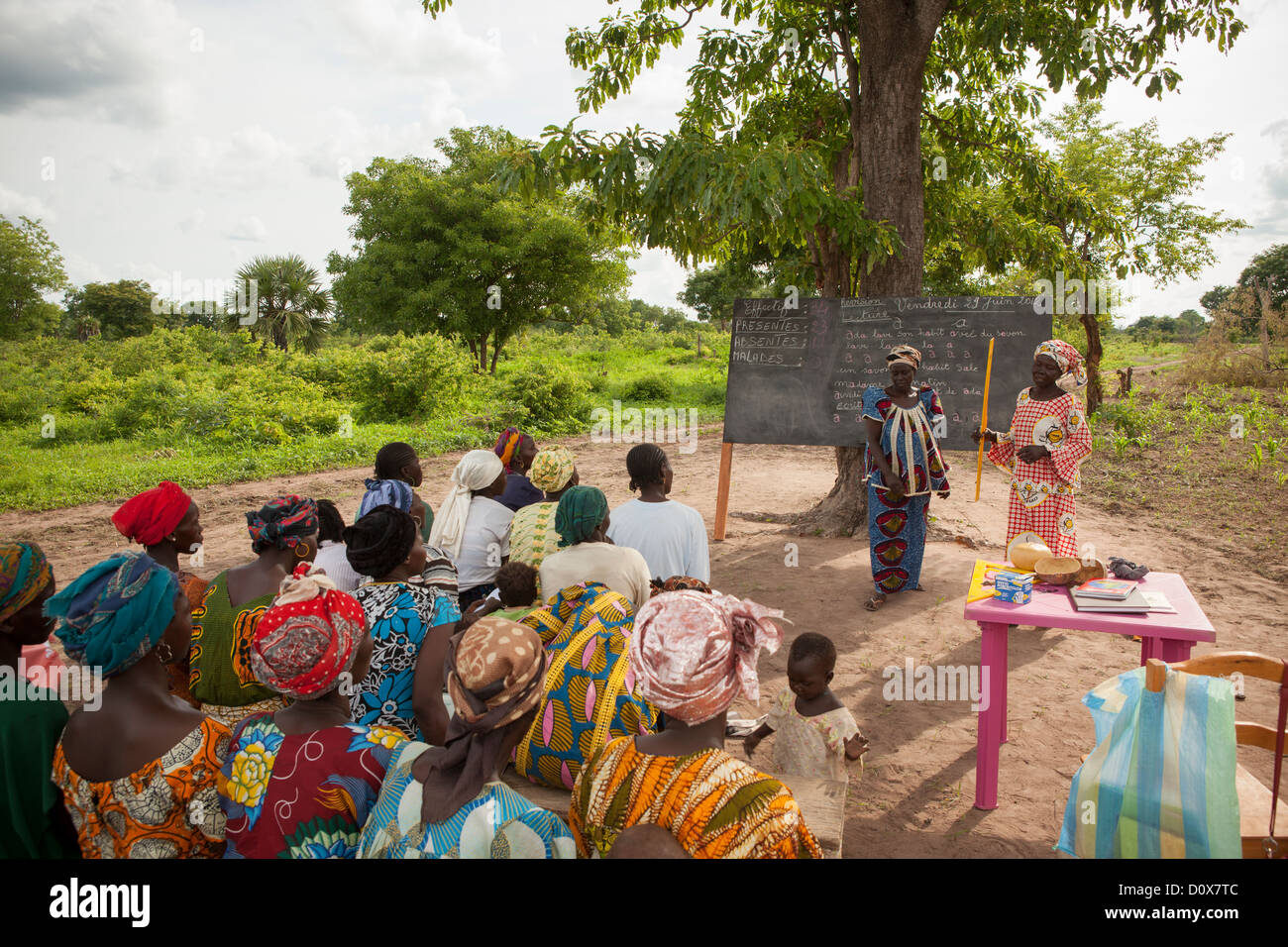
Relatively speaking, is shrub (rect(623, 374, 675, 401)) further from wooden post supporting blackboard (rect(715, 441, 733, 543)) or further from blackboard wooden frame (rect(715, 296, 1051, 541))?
blackboard wooden frame (rect(715, 296, 1051, 541))

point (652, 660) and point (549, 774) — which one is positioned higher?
point (652, 660)

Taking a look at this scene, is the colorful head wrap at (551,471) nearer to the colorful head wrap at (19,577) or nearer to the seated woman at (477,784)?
the colorful head wrap at (19,577)

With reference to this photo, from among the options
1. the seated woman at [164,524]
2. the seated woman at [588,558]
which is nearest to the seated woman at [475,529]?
the seated woman at [588,558]

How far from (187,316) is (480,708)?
41600 mm

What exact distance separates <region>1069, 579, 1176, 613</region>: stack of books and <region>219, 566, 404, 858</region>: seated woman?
2953mm

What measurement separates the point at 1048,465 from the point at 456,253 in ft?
52.3

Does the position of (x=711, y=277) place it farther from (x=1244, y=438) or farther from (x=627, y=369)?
(x=1244, y=438)

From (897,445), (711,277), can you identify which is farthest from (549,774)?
(711,277)

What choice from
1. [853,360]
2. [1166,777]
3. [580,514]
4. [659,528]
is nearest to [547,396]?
[853,360]

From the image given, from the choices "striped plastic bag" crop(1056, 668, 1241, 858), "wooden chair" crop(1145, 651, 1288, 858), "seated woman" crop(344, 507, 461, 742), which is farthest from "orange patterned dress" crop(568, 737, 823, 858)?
"wooden chair" crop(1145, 651, 1288, 858)

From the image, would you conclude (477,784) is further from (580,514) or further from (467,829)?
(580,514)

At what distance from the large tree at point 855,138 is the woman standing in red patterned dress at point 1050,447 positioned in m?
2.25

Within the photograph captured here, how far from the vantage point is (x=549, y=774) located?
2902mm

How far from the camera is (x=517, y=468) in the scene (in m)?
Result: 5.17
